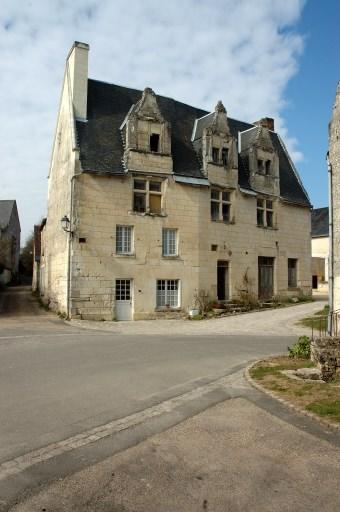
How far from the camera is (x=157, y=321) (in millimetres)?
20297

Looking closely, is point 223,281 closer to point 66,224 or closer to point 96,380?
point 66,224

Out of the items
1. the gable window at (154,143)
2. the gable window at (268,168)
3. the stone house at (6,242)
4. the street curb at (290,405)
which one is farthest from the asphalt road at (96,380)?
the stone house at (6,242)

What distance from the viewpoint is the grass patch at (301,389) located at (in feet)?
19.5

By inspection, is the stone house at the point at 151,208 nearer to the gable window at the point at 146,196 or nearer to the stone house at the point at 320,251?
the gable window at the point at 146,196

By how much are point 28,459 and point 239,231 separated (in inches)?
823

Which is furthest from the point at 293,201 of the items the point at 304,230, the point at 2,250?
the point at 2,250

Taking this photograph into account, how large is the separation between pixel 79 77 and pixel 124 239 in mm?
8401

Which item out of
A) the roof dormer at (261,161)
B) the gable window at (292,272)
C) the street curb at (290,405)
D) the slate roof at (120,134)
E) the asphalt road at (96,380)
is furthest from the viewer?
the gable window at (292,272)

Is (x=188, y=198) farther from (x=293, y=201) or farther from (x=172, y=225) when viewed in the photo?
(x=293, y=201)

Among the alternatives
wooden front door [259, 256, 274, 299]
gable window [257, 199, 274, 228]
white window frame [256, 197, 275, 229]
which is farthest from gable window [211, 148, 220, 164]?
wooden front door [259, 256, 274, 299]

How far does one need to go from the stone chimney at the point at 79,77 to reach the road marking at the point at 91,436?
17859 mm

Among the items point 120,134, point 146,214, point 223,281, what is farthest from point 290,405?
point 120,134

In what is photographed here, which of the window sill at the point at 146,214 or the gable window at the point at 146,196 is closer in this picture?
the window sill at the point at 146,214

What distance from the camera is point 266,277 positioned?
1016 inches
